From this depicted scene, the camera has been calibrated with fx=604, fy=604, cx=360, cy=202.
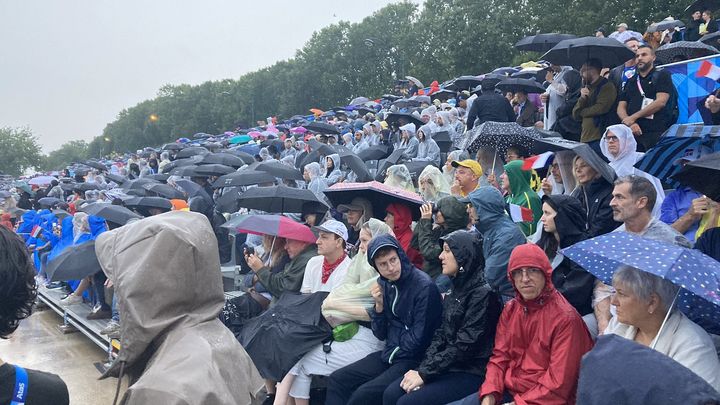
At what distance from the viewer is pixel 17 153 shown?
83.5 metres

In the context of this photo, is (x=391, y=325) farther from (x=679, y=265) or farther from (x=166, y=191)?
(x=166, y=191)

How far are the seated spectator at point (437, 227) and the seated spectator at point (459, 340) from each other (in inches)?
37.4

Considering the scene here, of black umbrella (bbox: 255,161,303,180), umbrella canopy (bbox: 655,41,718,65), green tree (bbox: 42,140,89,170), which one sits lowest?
green tree (bbox: 42,140,89,170)

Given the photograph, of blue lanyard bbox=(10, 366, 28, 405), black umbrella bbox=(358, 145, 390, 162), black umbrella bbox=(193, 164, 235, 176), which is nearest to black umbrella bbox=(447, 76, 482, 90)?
black umbrella bbox=(358, 145, 390, 162)

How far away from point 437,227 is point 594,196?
1424 mm

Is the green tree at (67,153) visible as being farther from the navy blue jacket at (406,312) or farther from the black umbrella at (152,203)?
the navy blue jacket at (406,312)

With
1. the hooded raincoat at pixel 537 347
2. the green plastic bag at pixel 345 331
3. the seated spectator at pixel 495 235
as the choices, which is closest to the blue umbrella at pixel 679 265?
the hooded raincoat at pixel 537 347

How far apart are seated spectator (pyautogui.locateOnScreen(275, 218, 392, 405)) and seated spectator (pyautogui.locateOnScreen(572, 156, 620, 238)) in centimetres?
191

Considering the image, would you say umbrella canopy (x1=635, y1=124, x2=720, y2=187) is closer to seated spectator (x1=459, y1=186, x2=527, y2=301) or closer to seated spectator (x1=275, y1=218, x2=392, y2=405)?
seated spectator (x1=459, y1=186, x2=527, y2=301)

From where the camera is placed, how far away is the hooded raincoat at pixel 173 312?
6.61 ft

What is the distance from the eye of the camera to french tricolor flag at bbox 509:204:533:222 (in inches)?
239

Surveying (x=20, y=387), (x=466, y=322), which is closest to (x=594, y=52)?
(x=466, y=322)

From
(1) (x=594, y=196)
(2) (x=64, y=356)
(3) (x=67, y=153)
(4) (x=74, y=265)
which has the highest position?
(1) (x=594, y=196)

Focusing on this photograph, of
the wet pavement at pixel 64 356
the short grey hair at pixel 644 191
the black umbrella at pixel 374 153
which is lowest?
the wet pavement at pixel 64 356
